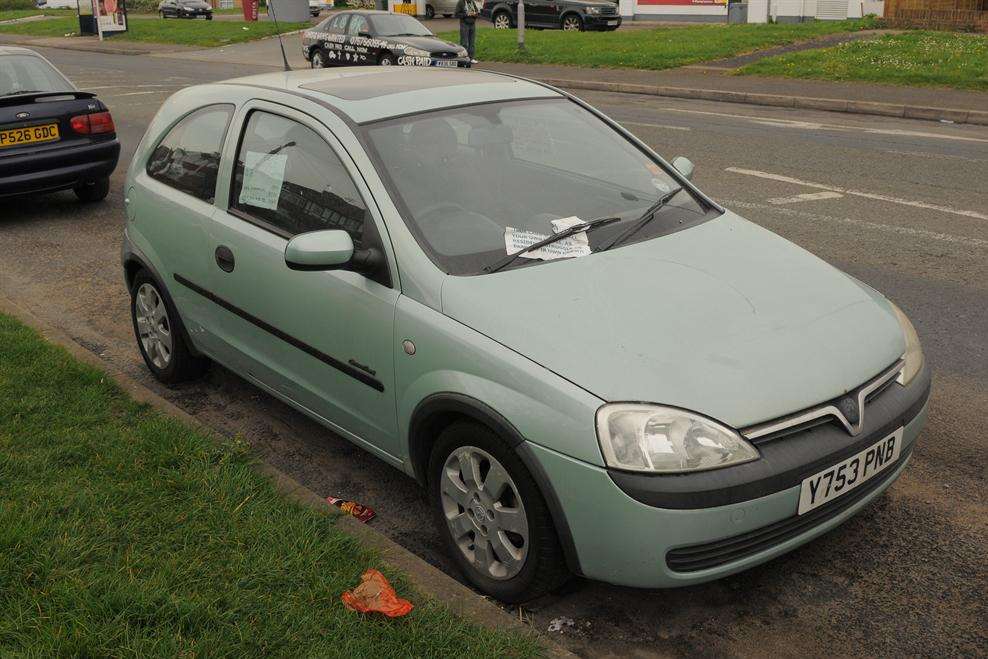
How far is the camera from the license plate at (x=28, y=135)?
9354 millimetres

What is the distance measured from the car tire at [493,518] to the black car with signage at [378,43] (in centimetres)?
1861

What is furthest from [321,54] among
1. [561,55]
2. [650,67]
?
[650,67]

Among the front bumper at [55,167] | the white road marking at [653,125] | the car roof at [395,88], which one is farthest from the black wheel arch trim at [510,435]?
the white road marking at [653,125]

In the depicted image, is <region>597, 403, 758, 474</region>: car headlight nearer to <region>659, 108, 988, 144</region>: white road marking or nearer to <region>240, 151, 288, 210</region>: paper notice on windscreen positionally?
<region>240, 151, 288, 210</region>: paper notice on windscreen

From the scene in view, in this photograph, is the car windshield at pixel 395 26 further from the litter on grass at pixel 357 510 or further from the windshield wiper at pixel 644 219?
the litter on grass at pixel 357 510

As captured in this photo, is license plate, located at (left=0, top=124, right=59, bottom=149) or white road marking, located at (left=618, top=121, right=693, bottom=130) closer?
license plate, located at (left=0, top=124, right=59, bottom=149)

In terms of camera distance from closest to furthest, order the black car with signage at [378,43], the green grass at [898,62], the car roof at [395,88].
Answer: the car roof at [395,88]
the green grass at [898,62]
the black car with signage at [378,43]

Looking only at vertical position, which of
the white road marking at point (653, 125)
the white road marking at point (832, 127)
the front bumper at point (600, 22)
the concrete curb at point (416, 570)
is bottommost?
the concrete curb at point (416, 570)

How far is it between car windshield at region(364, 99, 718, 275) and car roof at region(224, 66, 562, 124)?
0.22 ft

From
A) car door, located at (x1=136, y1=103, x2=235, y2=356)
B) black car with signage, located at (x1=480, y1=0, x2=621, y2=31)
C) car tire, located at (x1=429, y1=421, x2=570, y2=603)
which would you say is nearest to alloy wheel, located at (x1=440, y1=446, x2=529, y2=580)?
car tire, located at (x1=429, y1=421, x2=570, y2=603)

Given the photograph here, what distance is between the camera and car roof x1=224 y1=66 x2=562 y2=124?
4363mm

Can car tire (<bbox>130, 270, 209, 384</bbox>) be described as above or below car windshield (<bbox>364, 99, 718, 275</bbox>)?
below

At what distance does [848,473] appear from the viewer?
3.33 meters

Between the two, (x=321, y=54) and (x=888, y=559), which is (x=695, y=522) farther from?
(x=321, y=54)
